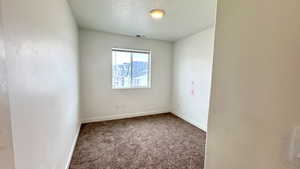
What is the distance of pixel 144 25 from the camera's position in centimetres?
A: 273

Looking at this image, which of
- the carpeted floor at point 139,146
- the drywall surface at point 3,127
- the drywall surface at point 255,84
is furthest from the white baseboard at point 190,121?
the drywall surface at point 3,127

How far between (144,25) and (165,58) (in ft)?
4.94

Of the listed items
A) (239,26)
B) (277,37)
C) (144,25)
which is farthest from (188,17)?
(277,37)

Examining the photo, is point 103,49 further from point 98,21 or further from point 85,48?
point 98,21

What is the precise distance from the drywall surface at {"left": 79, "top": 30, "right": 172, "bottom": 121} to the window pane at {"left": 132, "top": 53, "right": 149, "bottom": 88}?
20 cm

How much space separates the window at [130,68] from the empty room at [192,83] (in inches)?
11.6

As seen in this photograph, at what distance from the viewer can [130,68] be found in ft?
12.2

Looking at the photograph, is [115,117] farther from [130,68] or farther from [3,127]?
[3,127]

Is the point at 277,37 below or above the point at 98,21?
below

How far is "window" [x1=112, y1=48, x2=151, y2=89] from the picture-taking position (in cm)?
353

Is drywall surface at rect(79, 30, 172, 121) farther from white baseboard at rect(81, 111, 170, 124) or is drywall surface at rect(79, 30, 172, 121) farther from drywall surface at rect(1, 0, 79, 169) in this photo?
drywall surface at rect(1, 0, 79, 169)

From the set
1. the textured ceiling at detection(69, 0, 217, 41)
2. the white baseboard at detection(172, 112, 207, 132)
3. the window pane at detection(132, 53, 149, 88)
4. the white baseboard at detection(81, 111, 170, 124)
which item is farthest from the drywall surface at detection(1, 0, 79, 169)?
the white baseboard at detection(172, 112, 207, 132)

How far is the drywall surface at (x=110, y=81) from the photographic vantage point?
3.15 meters

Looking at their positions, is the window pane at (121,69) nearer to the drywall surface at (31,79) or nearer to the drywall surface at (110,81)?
the drywall surface at (110,81)
